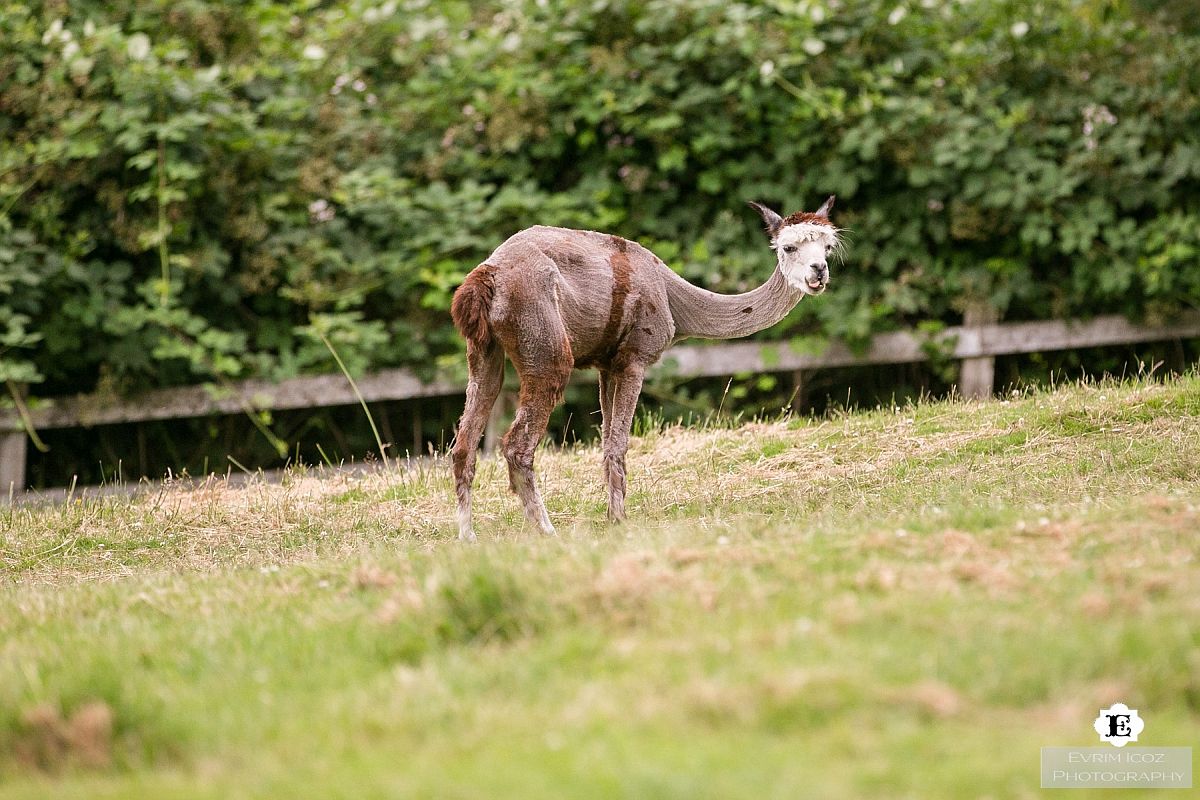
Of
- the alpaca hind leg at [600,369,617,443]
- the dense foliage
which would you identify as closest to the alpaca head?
the alpaca hind leg at [600,369,617,443]

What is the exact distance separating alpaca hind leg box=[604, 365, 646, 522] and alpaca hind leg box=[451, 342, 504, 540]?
0.79 meters

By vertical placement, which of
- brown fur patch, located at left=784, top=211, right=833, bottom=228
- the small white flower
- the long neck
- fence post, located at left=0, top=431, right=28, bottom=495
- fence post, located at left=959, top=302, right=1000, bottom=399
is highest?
the small white flower

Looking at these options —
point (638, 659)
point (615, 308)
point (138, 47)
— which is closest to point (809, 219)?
point (615, 308)

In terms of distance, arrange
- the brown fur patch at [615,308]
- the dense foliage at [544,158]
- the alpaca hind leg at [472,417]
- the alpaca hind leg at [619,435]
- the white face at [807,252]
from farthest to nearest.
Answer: the dense foliage at [544,158] → the white face at [807,252] → the alpaca hind leg at [619,435] → the brown fur patch at [615,308] → the alpaca hind leg at [472,417]

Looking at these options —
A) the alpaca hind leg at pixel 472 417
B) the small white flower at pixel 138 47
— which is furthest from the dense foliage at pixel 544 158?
the alpaca hind leg at pixel 472 417

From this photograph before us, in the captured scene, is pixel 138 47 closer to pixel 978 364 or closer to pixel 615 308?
pixel 615 308

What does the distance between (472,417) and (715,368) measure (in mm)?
5084

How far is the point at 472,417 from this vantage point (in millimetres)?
7480

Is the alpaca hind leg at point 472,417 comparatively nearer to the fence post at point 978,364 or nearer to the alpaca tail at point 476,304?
the alpaca tail at point 476,304

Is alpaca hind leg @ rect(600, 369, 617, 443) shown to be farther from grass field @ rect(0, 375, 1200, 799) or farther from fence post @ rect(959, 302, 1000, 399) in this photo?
fence post @ rect(959, 302, 1000, 399)

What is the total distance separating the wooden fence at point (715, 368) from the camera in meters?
11.4

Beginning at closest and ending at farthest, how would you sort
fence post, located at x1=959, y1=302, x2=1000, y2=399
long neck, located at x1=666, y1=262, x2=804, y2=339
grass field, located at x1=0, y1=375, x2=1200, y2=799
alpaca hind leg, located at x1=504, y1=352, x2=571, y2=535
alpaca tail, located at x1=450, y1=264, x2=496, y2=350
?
grass field, located at x1=0, y1=375, x2=1200, y2=799 → alpaca tail, located at x1=450, y1=264, x2=496, y2=350 → alpaca hind leg, located at x1=504, y1=352, x2=571, y2=535 → long neck, located at x1=666, y1=262, x2=804, y2=339 → fence post, located at x1=959, y1=302, x2=1000, y2=399

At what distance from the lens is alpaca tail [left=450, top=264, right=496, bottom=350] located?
23.4 feet

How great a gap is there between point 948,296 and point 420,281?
4.81 meters
